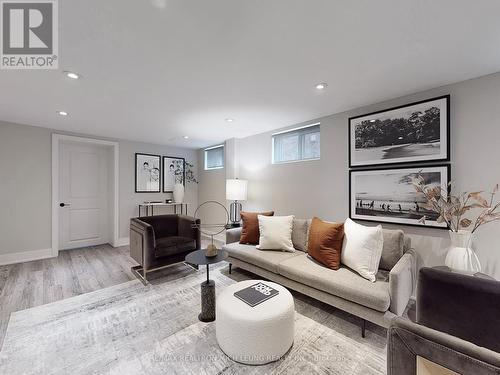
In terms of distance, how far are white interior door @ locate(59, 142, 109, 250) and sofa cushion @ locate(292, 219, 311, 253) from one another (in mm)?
4293

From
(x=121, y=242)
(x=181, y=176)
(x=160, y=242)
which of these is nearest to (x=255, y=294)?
(x=160, y=242)

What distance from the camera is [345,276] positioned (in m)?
2.08

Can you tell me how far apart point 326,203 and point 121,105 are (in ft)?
10.3

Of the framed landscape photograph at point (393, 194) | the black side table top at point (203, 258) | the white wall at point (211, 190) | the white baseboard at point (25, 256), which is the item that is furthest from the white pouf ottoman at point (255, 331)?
the white baseboard at point (25, 256)

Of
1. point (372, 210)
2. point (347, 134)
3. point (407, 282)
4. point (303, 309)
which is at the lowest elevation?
point (303, 309)

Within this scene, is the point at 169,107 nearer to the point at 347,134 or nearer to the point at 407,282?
the point at 347,134

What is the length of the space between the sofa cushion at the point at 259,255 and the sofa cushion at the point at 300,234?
0.55 feet

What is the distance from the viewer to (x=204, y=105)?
282cm

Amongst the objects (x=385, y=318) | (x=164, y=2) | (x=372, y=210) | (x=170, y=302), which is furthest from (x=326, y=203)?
(x=164, y=2)

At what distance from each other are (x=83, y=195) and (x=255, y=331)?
4725 mm

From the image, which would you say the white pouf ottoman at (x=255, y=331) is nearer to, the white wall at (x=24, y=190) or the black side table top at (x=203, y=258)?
the black side table top at (x=203, y=258)

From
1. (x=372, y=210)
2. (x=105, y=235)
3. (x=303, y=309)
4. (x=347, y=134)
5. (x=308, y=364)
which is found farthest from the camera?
(x=105, y=235)

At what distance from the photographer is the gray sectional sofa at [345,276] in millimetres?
1750

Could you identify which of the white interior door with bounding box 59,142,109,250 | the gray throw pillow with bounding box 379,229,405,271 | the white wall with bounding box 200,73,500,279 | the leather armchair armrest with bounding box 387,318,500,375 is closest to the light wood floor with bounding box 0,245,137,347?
the white interior door with bounding box 59,142,109,250
